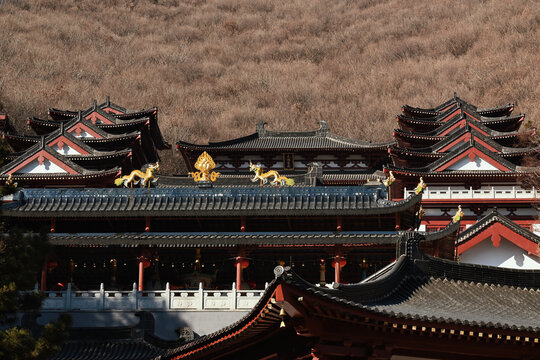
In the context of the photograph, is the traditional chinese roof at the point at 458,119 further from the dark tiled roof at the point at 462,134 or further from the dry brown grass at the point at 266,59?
the dry brown grass at the point at 266,59

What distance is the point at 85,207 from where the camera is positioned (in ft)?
107

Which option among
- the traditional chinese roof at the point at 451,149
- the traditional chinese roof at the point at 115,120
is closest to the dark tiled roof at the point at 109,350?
the traditional chinese roof at the point at 451,149

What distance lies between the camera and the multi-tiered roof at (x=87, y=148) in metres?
43.9

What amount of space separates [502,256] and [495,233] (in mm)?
846

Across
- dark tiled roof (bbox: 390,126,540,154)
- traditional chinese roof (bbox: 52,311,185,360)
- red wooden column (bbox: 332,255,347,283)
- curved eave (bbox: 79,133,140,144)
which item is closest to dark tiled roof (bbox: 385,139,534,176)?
dark tiled roof (bbox: 390,126,540,154)

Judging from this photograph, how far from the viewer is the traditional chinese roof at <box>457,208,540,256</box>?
31109 mm

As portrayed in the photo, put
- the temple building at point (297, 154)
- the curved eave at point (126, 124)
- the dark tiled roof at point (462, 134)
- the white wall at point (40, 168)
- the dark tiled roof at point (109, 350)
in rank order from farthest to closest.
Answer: the temple building at point (297, 154)
the curved eave at point (126, 124)
the dark tiled roof at point (462, 134)
the white wall at point (40, 168)
the dark tiled roof at point (109, 350)

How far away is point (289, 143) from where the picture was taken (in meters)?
55.1

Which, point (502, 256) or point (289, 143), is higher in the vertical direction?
point (289, 143)

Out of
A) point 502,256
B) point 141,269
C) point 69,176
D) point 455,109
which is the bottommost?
point 141,269

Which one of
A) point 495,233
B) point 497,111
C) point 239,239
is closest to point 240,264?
point 239,239

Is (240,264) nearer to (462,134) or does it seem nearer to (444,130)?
(462,134)

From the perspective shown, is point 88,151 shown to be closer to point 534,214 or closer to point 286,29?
point 534,214

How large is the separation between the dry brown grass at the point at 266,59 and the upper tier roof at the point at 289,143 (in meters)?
25.4
